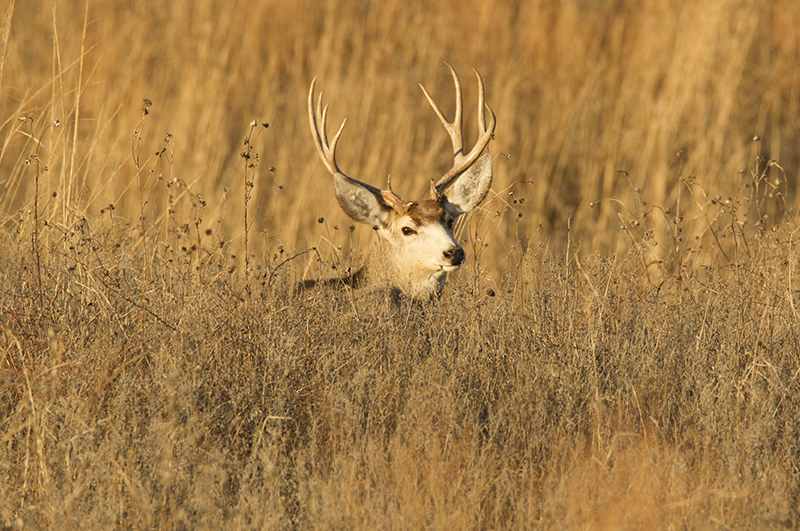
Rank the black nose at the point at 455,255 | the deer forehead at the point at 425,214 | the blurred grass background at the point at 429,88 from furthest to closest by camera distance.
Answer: the blurred grass background at the point at 429,88, the deer forehead at the point at 425,214, the black nose at the point at 455,255

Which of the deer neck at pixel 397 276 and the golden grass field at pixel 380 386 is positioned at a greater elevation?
the deer neck at pixel 397 276

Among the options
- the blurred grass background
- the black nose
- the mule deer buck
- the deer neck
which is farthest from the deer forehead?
the blurred grass background

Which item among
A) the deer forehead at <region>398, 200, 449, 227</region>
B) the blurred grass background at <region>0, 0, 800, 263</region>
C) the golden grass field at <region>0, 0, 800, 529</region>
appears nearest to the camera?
the golden grass field at <region>0, 0, 800, 529</region>

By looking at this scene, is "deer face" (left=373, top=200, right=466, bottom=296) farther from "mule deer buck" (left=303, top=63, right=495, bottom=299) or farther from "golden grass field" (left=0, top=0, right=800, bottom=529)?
"golden grass field" (left=0, top=0, right=800, bottom=529)

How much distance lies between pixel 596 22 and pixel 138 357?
847cm

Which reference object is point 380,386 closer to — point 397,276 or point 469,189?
point 397,276

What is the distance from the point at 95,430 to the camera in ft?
9.55

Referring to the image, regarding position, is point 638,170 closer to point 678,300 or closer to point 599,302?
point 678,300

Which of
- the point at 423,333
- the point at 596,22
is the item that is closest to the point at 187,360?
the point at 423,333

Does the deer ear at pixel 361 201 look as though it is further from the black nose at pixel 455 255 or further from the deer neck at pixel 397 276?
the black nose at pixel 455 255

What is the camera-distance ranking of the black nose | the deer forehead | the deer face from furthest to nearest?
the deer forehead → the deer face → the black nose

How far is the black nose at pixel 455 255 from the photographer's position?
197 inches

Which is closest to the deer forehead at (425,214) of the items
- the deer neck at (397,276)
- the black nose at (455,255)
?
the deer neck at (397,276)

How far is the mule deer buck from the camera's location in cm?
531
